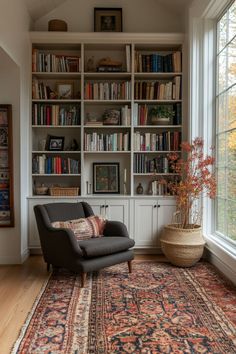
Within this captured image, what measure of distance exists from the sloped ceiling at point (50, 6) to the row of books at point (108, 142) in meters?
1.84

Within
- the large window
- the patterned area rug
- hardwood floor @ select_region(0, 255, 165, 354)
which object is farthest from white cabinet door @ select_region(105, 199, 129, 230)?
the large window

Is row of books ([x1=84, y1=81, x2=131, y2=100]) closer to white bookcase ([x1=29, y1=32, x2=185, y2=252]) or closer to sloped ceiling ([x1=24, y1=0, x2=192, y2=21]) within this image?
white bookcase ([x1=29, y1=32, x2=185, y2=252])

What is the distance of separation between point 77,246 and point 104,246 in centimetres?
28

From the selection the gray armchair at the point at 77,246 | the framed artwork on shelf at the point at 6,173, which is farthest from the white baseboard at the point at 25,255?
the gray armchair at the point at 77,246

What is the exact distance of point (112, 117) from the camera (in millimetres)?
5188

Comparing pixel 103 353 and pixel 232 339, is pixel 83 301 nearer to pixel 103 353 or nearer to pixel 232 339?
pixel 103 353

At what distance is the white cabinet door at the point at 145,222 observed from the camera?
16.5ft

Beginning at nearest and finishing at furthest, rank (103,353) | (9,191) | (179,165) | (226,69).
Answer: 1. (103,353)
2. (226,69)
3. (9,191)
4. (179,165)

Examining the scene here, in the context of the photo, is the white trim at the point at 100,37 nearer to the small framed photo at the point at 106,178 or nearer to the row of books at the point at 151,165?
the row of books at the point at 151,165

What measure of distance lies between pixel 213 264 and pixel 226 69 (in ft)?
7.53

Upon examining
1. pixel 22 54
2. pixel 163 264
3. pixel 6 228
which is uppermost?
pixel 22 54

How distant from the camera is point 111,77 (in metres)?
5.33

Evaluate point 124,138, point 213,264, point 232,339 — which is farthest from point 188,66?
point 232,339

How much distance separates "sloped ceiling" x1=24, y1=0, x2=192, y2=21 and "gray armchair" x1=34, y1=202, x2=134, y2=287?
272 cm
